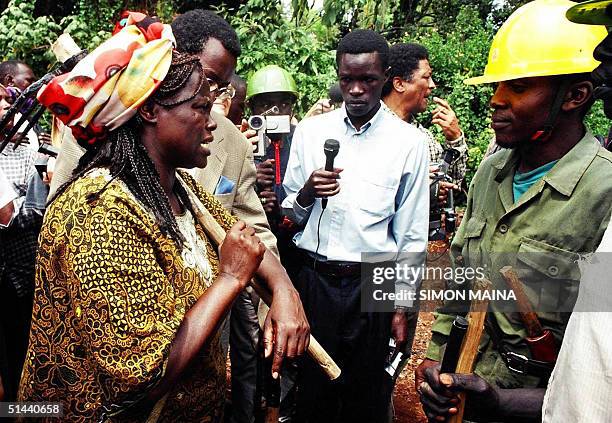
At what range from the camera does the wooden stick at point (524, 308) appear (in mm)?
2221

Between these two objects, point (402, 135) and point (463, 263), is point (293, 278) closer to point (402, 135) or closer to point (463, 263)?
point (402, 135)

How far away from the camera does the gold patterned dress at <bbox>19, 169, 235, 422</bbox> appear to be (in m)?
1.79

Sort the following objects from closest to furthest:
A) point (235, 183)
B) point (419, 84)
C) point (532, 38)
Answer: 1. point (532, 38)
2. point (235, 183)
3. point (419, 84)

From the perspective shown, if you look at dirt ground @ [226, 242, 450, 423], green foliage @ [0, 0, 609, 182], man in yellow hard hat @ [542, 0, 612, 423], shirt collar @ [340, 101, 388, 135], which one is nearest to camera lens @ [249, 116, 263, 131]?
shirt collar @ [340, 101, 388, 135]

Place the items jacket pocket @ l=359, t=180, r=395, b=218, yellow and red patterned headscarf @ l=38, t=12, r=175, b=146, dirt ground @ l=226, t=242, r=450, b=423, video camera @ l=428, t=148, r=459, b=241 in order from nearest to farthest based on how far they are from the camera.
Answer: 1. yellow and red patterned headscarf @ l=38, t=12, r=175, b=146
2. jacket pocket @ l=359, t=180, r=395, b=218
3. video camera @ l=428, t=148, r=459, b=241
4. dirt ground @ l=226, t=242, r=450, b=423

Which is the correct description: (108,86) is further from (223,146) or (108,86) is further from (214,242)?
(223,146)

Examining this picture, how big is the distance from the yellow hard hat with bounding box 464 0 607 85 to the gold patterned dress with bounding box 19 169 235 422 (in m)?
1.41

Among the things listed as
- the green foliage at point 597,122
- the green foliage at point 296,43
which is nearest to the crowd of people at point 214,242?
the green foliage at point 296,43

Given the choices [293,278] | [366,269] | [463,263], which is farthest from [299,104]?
[463,263]

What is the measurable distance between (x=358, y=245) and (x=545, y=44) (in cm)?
170

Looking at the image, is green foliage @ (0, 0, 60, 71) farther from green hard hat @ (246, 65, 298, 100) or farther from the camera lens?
the camera lens

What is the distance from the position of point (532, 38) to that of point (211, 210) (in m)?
1.40

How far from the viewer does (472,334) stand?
7.22 feet

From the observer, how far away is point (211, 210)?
8.18 ft
